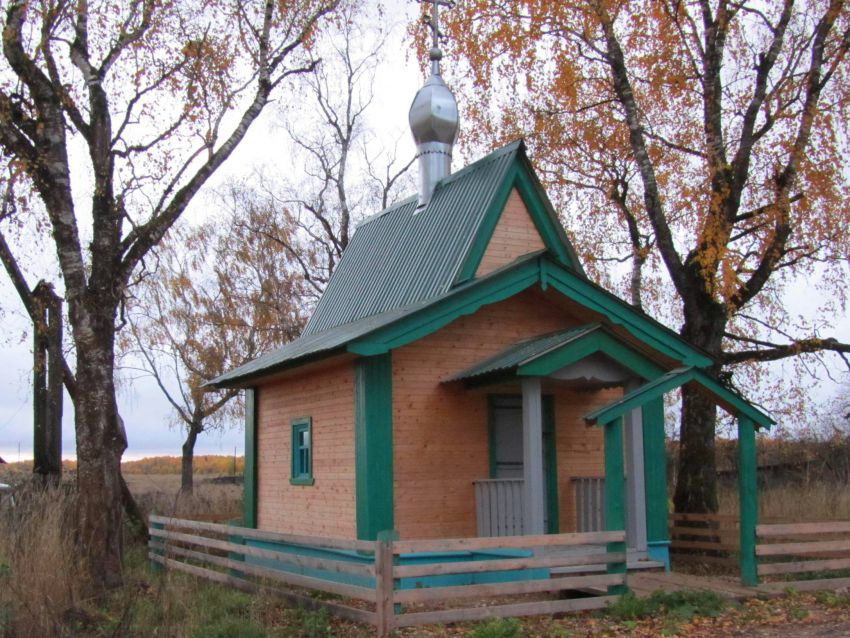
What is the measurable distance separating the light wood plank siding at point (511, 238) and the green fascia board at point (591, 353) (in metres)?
3.14

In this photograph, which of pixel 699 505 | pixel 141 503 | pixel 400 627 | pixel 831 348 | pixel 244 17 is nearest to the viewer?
pixel 400 627

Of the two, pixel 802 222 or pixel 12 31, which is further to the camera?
pixel 802 222

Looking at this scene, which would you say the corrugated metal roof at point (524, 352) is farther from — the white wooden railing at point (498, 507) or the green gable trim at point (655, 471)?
the green gable trim at point (655, 471)

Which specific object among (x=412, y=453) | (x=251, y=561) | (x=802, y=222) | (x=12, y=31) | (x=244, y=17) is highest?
(x=244, y=17)

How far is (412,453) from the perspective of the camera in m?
12.8

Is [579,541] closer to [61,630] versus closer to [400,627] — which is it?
[400,627]

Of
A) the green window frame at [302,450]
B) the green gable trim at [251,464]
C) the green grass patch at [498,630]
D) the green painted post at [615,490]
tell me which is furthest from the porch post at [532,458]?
the green gable trim at [251,464]

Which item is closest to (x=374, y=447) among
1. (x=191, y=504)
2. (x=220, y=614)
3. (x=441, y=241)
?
(x=220, y=614)

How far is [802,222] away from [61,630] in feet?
47.8

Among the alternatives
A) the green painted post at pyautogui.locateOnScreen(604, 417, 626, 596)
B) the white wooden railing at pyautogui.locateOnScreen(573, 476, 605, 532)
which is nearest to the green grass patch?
the green painted post at pyautogui.locateOnScreen(604, 417, 626, 596)

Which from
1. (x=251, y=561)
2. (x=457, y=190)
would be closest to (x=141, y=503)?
(x=251, y=561)

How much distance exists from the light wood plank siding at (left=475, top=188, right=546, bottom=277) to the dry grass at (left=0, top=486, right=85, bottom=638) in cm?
720

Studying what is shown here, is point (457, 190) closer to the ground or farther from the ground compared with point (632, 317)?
farther from the ground

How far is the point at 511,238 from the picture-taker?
589 inches
